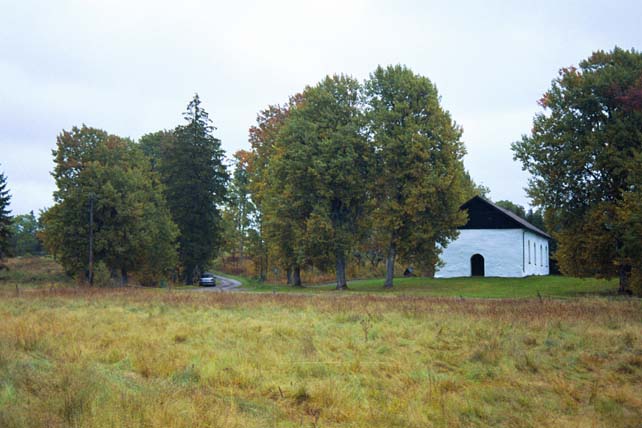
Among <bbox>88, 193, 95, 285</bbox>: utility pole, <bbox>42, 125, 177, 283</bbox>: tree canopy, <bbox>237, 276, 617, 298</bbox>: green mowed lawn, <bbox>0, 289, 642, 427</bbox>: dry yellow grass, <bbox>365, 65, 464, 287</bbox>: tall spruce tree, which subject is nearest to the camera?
<bbox>0, 289, 642, 427</bbox>: dry yellow grass

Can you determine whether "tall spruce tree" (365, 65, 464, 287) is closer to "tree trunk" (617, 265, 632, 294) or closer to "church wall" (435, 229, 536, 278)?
"church wall" (435, 229, 536, 278)

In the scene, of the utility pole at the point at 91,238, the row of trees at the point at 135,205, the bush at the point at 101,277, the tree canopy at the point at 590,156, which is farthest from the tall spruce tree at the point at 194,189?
the tree canopy at the point at 590,156

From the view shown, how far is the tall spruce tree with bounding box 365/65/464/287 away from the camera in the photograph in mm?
44656

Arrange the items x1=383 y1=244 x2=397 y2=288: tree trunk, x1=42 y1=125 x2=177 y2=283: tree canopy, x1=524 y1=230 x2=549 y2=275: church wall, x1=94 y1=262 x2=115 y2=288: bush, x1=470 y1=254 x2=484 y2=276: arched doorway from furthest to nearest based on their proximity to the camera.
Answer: x1=524 y1=230 x2=549 y2=275: church wall, x1=470 y1=254 x2=484 y2=276: arched doorway, x1=42 y1=125 x2=177 y2=283: tree canopy, x1=383 y1=244 x2=397 y2=288: tree trunk, x1=94 y1=262 x2=115 y2=288: bush

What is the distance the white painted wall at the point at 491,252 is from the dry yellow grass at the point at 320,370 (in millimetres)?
36290

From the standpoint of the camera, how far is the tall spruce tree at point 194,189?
58.3m

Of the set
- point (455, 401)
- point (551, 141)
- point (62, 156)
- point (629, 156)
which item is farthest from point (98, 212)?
point (455, 401)

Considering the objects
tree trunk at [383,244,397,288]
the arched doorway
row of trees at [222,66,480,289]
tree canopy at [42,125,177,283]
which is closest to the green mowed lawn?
tree trunk at [383,244,397,288]

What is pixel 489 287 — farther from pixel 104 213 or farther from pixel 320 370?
pixel 320 370

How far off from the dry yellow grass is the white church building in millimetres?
36359

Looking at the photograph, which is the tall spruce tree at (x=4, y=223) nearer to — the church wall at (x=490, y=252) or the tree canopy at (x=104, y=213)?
the tree canopy at (x=104, y=213)

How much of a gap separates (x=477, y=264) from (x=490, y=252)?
2.09m

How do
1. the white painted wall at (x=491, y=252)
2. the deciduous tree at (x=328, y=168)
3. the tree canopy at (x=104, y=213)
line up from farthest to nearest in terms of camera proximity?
the white painted wall at (x=491, y=252) → the tree canopy at (x=104, y=213) → the deciduous tree at (x=328, y=168)

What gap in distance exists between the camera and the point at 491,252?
5653cm
